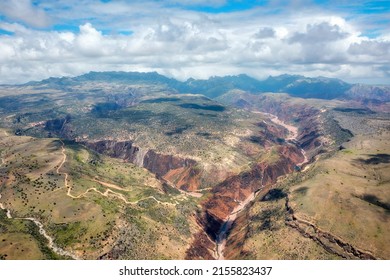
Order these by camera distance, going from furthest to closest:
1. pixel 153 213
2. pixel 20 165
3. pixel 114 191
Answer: pixel 20 165
pixel 114 191
pixel 153 213

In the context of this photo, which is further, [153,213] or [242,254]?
[153,213]

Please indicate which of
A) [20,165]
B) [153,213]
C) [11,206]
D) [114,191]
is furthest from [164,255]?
[20,165]

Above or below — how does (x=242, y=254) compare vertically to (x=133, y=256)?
below

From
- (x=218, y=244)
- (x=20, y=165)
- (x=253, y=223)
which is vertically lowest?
(x=218, y=244)

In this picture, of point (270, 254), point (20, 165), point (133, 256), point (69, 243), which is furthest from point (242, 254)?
point (20, 165)

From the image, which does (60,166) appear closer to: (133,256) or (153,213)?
(153,213)

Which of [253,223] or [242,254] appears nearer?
[242,254]

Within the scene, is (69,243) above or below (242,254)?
above

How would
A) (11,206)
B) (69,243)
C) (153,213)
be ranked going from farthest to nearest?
1. (153,213)
2. (11,206)
3. (69,243)

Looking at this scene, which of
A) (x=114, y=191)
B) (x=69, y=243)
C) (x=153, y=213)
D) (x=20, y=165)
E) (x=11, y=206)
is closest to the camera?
(x=69, y=243)

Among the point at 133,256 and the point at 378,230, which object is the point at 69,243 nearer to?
the point at 133,256
